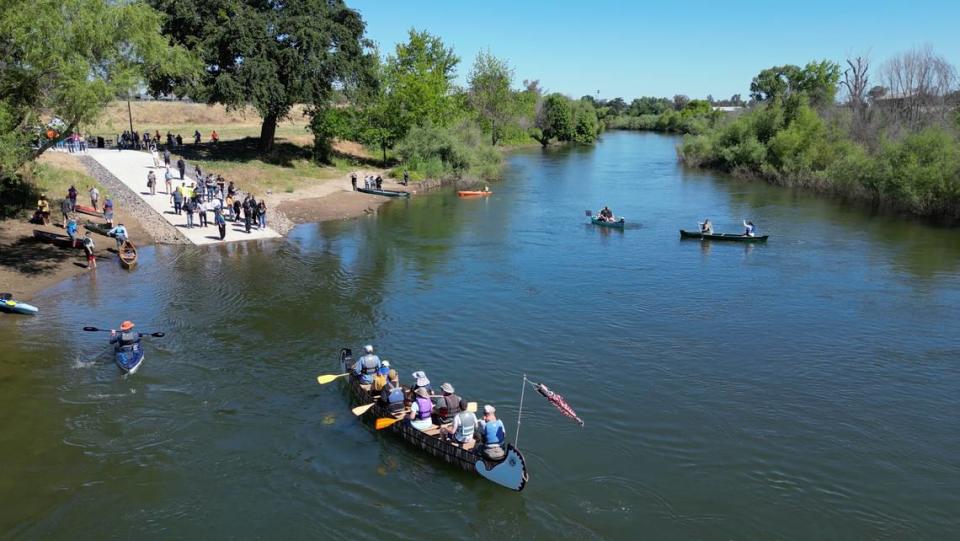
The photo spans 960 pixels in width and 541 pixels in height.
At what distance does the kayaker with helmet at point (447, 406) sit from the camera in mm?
18969

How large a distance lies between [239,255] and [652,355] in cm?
2457

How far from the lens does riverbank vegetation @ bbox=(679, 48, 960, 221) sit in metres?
52.0

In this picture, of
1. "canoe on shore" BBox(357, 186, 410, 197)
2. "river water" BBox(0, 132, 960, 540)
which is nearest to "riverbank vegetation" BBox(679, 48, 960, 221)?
"river water" BBox(0, 132, 960, 540)

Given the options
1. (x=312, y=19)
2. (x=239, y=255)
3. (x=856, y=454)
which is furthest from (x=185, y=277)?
(x=312, y=19)

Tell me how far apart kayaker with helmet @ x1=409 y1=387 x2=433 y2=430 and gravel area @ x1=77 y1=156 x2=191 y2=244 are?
26.5 metres

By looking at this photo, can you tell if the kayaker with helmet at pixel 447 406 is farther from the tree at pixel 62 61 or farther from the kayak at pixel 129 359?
the tree at pixel 62 61

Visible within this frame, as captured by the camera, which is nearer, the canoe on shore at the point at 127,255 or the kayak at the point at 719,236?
the canoe on shore at the point at 127,255

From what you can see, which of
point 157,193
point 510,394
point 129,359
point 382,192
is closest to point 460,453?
point 510,394

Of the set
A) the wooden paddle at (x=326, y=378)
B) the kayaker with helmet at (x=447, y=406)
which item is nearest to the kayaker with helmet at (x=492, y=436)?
the kayaker with helmet at (x=447, y=406)

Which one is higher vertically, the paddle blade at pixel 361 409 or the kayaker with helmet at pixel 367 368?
the kayaker with helmet at pixel 367 368

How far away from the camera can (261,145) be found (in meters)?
65.8

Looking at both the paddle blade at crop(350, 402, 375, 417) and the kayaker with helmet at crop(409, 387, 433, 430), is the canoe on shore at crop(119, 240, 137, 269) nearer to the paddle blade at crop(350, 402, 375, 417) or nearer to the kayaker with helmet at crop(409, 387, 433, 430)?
the paddle blade at crop(350, 402, 375, 417)

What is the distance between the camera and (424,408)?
61.2 feet

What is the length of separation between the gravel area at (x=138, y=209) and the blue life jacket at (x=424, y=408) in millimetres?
26600
